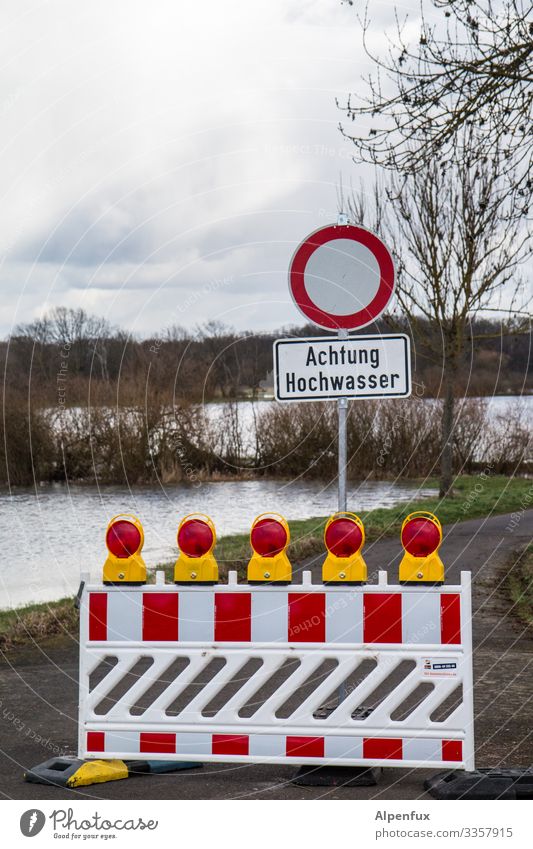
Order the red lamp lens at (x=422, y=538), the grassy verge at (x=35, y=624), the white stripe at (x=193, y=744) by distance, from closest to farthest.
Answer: the red lamp lens at (x=422, y=538) < the white stripe at (x=193, y=744) < the grassy verge at (x=35, y=624)

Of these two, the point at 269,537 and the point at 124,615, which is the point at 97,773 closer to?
the point at 124,615

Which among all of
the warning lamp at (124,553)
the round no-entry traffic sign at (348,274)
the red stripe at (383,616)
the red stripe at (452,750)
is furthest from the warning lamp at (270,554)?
the round no-entry traffic sign at (348,274)

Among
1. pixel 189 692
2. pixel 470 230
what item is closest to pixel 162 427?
pixel 470 230

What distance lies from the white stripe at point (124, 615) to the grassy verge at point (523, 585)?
15.0 feet

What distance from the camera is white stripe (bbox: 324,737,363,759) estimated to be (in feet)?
15.7

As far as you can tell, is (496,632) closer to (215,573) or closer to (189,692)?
(189,692)

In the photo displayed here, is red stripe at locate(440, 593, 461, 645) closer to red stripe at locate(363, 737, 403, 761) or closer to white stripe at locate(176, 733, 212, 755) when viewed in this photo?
red stripe at locate(363, 737, 403, 761)

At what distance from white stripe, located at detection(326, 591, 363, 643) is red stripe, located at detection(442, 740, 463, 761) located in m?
0.62

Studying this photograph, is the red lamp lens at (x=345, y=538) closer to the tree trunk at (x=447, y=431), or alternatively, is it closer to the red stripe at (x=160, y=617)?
the red stripe at (x=160, y=617)

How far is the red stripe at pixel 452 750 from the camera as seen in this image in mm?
4730

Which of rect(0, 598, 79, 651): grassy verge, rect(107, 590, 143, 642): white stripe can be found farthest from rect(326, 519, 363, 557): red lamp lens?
rect(0, 598, 79, 651): grassy verge

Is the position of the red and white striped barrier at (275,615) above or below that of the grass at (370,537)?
above

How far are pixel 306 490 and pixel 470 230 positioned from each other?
6.91 meters

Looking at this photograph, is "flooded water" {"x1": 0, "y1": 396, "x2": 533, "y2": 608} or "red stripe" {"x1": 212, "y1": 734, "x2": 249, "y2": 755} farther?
"flooded water" {"x1": 0, "y1": 396, "x2": 533, "y2": 608}
